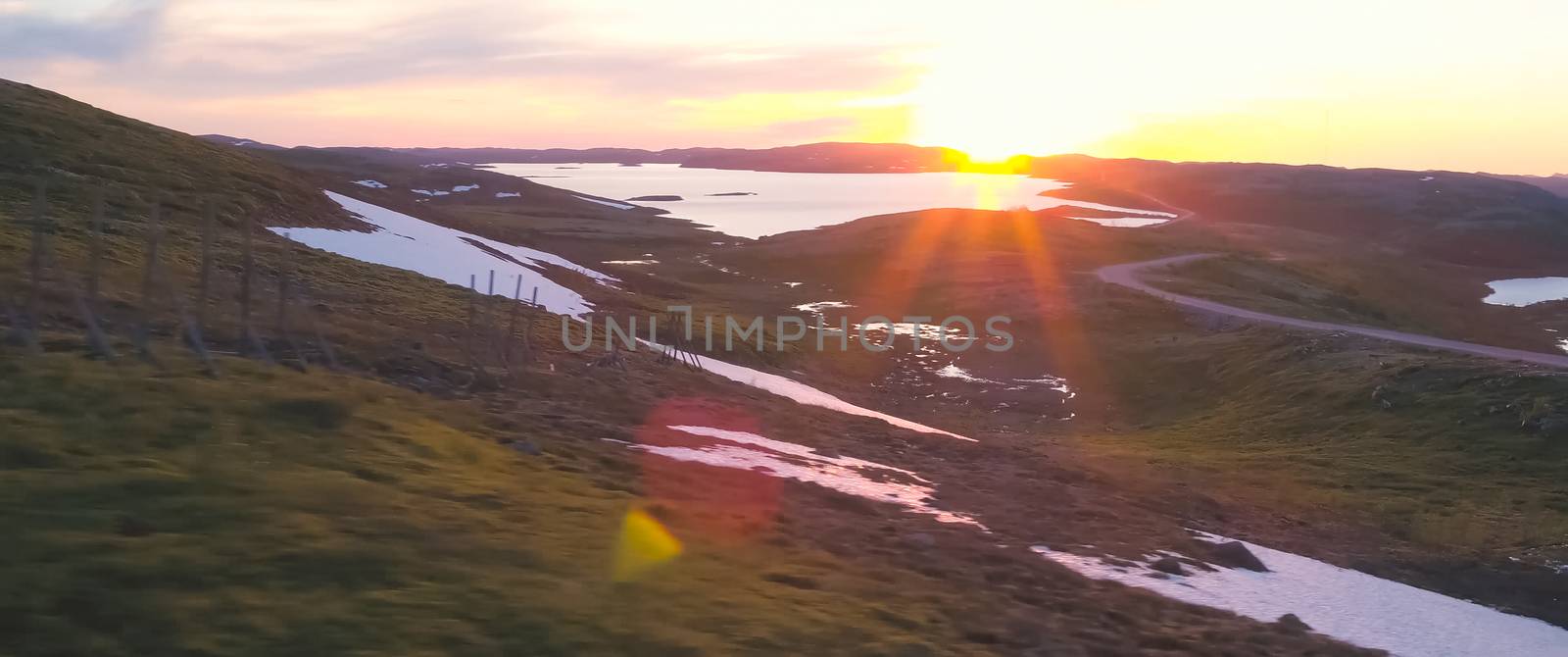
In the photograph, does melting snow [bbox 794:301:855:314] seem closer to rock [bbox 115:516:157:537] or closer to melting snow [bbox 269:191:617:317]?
melting snow [bbox 269:191:617:317]

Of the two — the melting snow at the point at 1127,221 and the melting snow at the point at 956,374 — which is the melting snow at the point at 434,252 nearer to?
the melting snow at the point at 956,374

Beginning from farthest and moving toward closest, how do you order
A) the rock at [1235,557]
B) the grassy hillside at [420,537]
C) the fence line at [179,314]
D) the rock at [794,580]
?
the rock at [1235,557], the fence line at [179,314], the rock at [794,580], the grassy hillside at [420,537]

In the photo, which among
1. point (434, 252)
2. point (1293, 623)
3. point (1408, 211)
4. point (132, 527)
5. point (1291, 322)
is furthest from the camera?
point (1408, 211)

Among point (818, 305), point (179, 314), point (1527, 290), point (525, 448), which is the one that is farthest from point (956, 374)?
point (1527, 290)

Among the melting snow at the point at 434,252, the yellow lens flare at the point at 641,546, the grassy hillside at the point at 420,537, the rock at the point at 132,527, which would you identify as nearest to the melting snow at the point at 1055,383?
the melting snow at the point at 434,252

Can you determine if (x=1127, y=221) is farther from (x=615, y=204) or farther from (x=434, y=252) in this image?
(x=434, y=252)

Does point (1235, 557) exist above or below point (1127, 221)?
below

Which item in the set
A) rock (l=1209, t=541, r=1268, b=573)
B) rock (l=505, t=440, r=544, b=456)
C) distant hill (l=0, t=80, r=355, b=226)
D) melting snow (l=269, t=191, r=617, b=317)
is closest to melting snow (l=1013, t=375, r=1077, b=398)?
melting snow (l=269, t=191, r=617, b=317)
